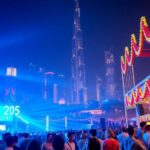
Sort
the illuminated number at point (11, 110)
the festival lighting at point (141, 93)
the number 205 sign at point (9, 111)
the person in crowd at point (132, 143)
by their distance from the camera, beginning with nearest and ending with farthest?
the person in crowd at point (132, 143) < the festival lighting at point (141, 93) < the number 205 sign at point (9, 111) < the illuminated number at point (11, 110)

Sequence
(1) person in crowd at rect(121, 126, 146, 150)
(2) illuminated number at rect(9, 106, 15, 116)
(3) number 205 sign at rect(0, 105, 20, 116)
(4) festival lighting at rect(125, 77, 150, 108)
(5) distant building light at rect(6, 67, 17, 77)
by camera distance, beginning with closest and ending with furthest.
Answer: (1) person in crowd at rect(121, 126, 146, 150) → (4) festival lighting at rect(125, 77, 150, 108) → (3) number 205 sign at rect(0, 105, 20, 116) → (2) illuminated number at rect(9, 106, 15, 116) → (5) distant building light at rect(6, 67, 17, 77)

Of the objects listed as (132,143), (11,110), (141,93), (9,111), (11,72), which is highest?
(11,72)

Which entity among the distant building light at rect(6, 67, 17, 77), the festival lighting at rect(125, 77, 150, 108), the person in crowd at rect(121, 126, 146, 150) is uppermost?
the distant building light at rect(6, 67, 17, 77)

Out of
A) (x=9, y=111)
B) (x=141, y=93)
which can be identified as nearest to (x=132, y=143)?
(x=141, y=93)

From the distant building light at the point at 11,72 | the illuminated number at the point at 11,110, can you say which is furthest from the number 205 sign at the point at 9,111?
the distant building light at the point at 11,72

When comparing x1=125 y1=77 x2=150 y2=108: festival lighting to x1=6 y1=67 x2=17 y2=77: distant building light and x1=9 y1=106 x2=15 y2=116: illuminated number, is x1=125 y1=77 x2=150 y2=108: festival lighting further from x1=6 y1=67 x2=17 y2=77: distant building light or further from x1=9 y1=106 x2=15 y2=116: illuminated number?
x1=6 y1=67 x2=17 y2=77: distant building light

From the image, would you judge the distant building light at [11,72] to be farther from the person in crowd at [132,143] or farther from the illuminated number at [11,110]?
the person in crowd at [132,143]

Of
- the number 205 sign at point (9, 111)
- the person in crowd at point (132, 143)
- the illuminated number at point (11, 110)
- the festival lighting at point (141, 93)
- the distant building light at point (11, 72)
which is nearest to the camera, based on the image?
the person in crowd at point (132, 143)

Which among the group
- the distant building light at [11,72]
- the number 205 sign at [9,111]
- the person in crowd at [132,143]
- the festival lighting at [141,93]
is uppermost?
the distant building light at [11,72]

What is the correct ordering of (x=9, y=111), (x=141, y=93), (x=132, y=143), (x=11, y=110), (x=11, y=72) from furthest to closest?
(x=11, y=72)
(x=11, y=110)
(x=9, y=111)
(x=141, y=93)
(x=132, y=143)

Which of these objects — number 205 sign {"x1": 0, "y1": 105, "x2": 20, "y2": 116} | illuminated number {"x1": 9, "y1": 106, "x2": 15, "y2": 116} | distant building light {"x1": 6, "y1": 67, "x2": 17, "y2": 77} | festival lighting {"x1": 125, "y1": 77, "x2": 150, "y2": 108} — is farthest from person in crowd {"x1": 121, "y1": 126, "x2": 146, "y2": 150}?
distant building light {"x1": 6, "y1": 67, "x2": 17, "y2": 77}

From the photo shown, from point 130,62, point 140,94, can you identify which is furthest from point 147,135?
point 130,62

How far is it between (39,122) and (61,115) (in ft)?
44.1

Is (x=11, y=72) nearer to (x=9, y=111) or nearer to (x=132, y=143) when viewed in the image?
(x=9, y=111)
